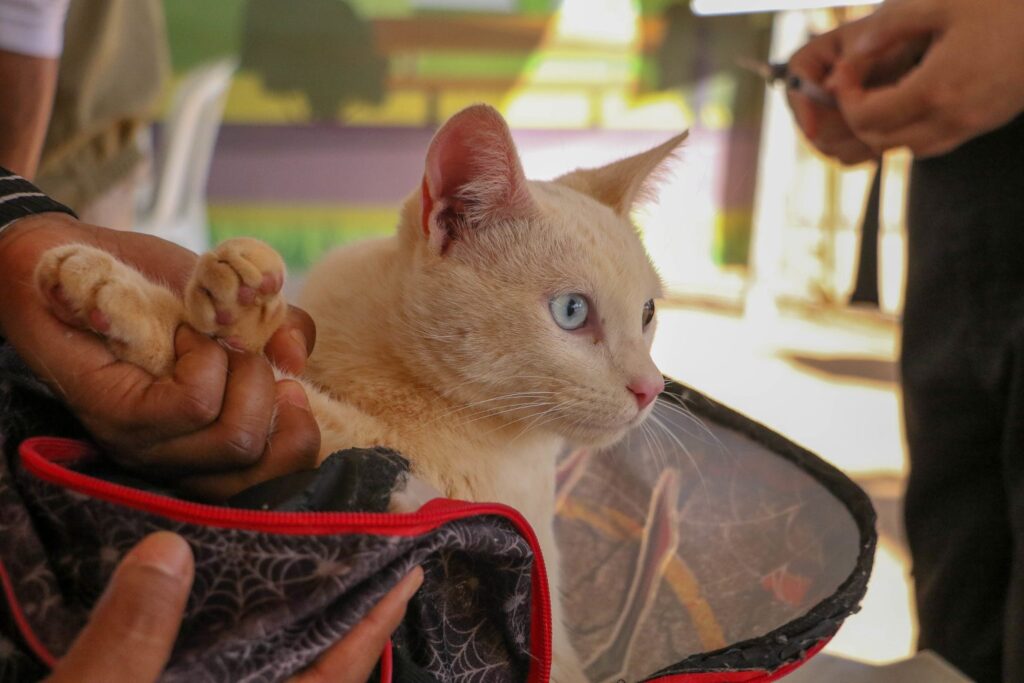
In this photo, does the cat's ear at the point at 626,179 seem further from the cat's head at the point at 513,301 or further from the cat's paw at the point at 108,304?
the cat's paw at the point at 108,304

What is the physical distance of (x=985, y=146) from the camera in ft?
3.00

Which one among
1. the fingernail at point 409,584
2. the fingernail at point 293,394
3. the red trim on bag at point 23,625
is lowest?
the red trim on bag at point 23,625

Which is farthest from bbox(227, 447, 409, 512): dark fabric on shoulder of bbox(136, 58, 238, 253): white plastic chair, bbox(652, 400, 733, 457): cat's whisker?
bbox(136, 58, 238, 253): white plastic chair

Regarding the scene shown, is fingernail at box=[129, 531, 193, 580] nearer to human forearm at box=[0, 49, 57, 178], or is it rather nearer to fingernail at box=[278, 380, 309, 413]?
fingernail at box=[278, 380, 309, 413]

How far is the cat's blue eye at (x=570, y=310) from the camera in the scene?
2.38ft

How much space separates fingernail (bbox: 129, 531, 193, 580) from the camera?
39 centimetres

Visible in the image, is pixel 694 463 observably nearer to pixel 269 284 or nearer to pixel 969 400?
pixel 969 400

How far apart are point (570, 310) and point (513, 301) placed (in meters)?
0.06

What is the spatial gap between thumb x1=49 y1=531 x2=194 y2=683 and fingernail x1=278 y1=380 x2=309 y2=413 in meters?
0.17

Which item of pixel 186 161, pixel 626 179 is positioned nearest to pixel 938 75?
pixel 626 179

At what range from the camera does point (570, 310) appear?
736 mm

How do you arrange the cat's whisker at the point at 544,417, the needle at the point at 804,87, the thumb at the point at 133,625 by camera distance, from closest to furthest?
the thumb at the point at 133,625, the cat's whisker at the point at 544,417, the needle at the point at 804,87

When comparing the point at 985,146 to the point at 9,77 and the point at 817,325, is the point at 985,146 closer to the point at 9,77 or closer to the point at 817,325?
the point at 9,77

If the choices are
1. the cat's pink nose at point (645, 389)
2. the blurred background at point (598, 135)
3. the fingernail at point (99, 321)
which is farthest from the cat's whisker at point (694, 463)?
the blurred background at point (598, 135)
